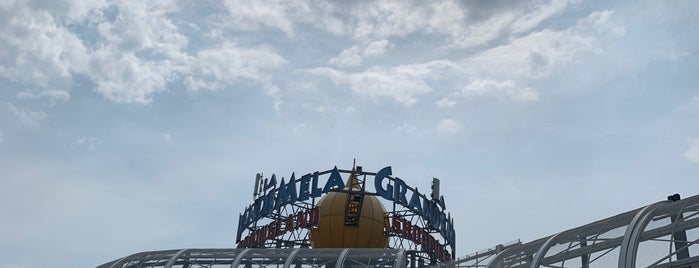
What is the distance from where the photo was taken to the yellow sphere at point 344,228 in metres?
43.4

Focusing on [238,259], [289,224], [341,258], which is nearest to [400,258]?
[341,258]

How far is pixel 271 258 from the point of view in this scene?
3306cm

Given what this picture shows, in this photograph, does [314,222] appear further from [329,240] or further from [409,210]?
[409,210]

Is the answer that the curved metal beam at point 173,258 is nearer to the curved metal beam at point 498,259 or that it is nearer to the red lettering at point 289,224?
the red lettering at point 289,224

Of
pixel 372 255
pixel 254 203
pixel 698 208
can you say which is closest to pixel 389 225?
pixel 254 203

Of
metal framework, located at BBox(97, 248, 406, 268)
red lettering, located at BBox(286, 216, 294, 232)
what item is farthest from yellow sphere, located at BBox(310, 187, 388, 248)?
metal framework, located at BBox(97, 248, 406, 268)

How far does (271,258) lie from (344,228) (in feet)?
36.1

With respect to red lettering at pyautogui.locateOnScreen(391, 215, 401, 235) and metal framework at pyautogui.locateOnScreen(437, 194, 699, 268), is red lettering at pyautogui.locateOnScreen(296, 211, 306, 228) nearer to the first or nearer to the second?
red lettering at pyautogui.locateOnScreen(391, 215, 401, 235)

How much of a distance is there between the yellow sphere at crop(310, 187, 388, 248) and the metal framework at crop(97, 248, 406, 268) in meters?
10.5

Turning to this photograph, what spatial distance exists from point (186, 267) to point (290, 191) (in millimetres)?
14163

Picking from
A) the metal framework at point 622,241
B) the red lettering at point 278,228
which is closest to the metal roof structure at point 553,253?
the metal framework at point 622,241

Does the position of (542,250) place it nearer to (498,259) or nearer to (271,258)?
(498,259)

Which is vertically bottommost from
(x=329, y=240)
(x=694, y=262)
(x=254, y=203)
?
(x=694, y=262)

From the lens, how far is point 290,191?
47.3 meters
